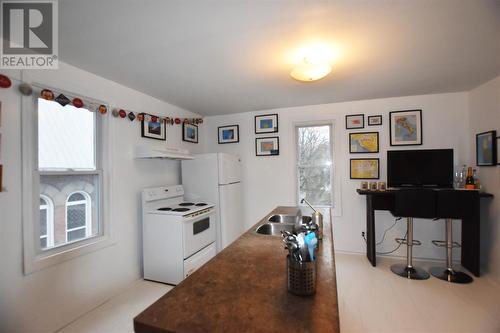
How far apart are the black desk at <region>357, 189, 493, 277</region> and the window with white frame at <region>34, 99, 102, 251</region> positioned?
3228 millimetres

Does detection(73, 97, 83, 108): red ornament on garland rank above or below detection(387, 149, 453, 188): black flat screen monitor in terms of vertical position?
above

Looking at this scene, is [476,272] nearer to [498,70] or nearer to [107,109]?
[498,70]

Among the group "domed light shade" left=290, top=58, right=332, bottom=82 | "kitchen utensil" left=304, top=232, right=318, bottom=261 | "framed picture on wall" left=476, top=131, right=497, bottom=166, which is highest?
"domed light shade" left=290, top=58, right=332, bottom=82

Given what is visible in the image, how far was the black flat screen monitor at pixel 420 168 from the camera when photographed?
9.37 feet

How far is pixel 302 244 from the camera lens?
0.93 m

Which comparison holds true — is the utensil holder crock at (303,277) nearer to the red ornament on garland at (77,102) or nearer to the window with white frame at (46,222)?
the window with white frame at (46,222)

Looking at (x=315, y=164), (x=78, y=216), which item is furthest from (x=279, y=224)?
(x=78, y=216)

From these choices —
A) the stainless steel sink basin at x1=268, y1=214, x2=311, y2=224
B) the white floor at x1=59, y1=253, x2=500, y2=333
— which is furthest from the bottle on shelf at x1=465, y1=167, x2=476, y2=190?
the stainless steel sink basin at x1=268, y1=214, x2=311, y2=224

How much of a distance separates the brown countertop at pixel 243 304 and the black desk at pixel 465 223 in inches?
85.3

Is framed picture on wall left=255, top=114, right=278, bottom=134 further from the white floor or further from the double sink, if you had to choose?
the white floor

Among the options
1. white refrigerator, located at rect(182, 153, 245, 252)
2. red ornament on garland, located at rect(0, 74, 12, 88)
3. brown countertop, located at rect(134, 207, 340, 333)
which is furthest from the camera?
white refrigerator, located at rect(182, 153, 245, 252)

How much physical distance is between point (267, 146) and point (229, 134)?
0.74 m

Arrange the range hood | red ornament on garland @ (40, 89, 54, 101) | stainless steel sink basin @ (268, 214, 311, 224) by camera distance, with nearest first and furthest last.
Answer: red ornament on garland @ (40, 89, 54, 101) → stainless steel sink basin @ (268, 214, 311, 224) → the range hood

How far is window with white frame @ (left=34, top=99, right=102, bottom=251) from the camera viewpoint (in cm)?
197
